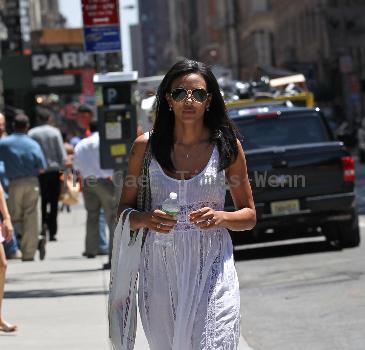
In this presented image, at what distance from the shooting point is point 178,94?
627 centimetres

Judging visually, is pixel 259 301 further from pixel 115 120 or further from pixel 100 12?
pixel 100 12

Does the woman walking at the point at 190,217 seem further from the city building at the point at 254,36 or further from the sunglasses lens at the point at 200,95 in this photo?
the city building at the point at 254,36

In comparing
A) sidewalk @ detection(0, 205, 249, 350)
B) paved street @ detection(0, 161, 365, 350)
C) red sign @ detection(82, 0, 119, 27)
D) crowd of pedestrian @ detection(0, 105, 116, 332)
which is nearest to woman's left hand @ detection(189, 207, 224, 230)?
paved street @ detection(0, 161, 365, 350)

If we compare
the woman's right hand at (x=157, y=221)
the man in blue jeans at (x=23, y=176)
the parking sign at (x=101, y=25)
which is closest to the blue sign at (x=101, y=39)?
the parking sign at (x=101, y=25)

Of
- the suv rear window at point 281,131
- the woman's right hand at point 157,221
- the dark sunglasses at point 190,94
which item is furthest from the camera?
the suv rear window at point 281,131

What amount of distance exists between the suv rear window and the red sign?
189cm

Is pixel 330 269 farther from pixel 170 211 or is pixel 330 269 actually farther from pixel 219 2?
pixel 219 2

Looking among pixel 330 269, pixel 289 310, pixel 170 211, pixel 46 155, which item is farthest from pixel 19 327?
pixel 46 155

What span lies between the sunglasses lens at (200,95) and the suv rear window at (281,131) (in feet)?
35.5

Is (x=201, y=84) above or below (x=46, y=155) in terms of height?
above

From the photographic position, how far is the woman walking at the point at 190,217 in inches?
242

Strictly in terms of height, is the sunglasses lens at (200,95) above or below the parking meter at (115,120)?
above

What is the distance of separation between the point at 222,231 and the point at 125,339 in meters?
0.62

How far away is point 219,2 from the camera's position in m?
151
